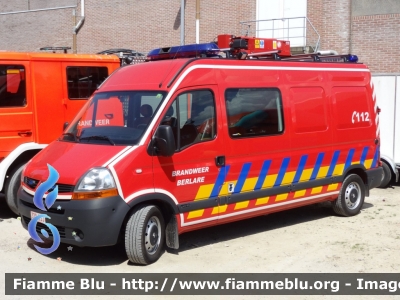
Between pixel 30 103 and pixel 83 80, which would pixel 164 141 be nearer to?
pixel 30 103

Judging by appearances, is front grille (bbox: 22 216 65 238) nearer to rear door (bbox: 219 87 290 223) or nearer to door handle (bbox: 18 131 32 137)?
rear door (bbox: 219 87 290 223)

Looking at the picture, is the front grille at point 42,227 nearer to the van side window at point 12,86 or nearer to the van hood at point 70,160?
the van hood at point 70,160

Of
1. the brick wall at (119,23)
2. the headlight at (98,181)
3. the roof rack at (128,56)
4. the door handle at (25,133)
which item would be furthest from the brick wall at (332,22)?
the headlight at (98,181)

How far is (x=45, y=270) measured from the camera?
6.79 m

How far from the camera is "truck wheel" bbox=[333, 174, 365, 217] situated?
9.46m

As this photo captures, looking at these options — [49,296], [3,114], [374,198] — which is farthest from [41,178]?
[374,198]

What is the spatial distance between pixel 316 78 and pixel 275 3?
39.0 ft

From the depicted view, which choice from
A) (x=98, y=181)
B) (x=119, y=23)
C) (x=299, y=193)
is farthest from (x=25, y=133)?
(x=119, y=23)

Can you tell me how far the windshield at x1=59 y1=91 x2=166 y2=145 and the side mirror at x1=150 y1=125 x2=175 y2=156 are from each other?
208 millimetres

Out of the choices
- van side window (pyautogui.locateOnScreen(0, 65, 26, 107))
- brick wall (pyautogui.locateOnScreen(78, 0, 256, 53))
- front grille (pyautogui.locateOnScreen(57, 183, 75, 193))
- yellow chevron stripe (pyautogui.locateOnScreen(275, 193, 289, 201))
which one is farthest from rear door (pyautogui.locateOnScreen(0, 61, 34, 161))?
brick wall (pyautogui.locateOnScreen(78, 0, 256, 53))

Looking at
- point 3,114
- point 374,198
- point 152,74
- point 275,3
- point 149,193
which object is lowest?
point 374,198

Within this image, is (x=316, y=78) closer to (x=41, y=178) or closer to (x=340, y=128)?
(x=340, y=128)

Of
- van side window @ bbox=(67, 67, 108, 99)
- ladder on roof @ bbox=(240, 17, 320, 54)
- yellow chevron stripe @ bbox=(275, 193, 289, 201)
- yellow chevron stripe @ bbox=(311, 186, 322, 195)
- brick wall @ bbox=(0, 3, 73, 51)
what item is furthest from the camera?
brick wall @ bbox=(0, 3, 73, 51)

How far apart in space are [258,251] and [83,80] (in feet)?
14.8
